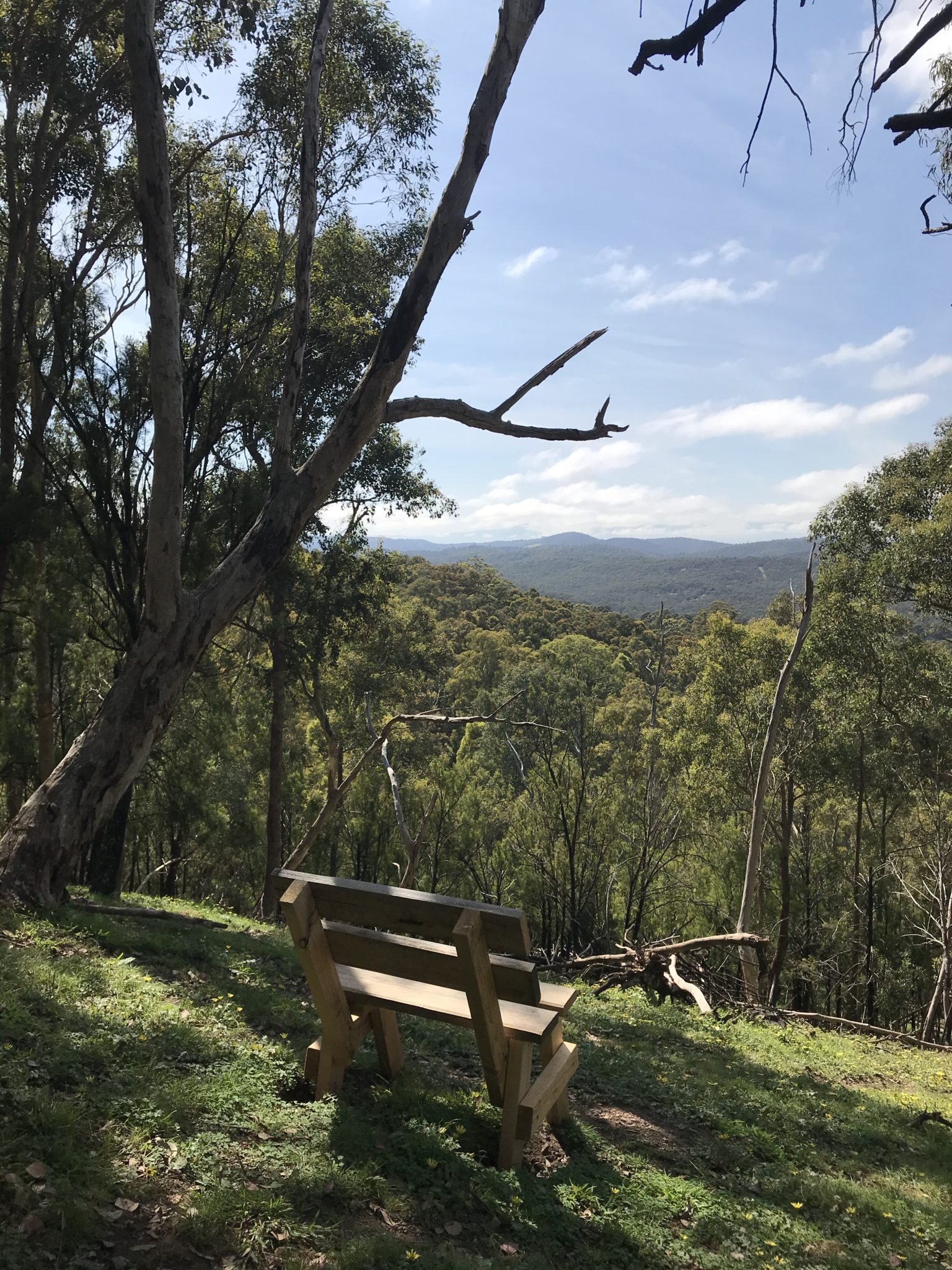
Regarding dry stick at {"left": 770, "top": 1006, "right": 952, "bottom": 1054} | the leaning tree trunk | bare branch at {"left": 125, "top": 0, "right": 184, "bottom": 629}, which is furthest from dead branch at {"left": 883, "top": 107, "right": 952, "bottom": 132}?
the leaning tree trunk

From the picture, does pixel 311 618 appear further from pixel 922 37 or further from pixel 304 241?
pixel 922 37

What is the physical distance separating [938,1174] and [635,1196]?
2.30 meters

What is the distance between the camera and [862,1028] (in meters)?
9.77

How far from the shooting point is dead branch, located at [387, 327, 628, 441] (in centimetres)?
558

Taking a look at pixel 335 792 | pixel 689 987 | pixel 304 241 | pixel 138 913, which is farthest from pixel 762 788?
pixel 304 241

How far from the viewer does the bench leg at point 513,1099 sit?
290 cm

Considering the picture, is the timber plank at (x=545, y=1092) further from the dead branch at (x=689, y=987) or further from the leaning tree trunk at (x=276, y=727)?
the leaning tree trunk at (x=276, y=727)

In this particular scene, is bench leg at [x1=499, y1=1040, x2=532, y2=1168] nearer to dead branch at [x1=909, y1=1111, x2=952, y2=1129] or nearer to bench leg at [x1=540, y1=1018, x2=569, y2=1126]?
bench leg at [x1=540, y1=1018, x2=569, y2=1126]

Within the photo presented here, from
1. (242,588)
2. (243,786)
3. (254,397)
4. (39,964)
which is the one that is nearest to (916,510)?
(254,397)

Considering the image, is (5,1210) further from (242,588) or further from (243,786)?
(243,786)

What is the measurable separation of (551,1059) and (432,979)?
84 centimetres

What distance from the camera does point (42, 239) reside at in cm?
790

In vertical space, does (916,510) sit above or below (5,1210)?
above

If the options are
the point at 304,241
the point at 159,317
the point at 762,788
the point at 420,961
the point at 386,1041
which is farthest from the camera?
the point at 762,788
